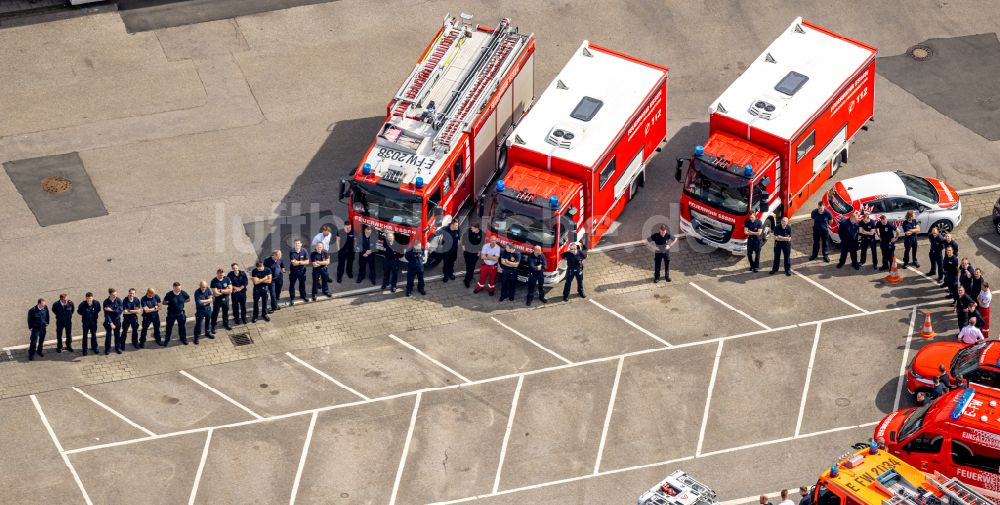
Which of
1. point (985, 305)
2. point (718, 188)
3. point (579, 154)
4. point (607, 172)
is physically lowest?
point (985, 305)

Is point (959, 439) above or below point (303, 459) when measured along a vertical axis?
above

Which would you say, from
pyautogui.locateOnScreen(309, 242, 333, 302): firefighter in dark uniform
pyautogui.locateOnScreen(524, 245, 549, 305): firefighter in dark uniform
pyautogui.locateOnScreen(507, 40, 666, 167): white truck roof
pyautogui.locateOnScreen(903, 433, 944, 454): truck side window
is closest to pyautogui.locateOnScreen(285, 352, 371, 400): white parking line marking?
pyautogui.locateOnScreen(309, 242, 333, 302): firefighter in dark uniform


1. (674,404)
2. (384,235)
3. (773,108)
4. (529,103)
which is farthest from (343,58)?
(674,404)

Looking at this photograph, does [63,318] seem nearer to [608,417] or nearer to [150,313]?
[150,313]

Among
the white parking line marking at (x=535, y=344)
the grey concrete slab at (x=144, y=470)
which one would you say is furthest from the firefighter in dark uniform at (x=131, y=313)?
the white parking line marking at (x=535, y=344)

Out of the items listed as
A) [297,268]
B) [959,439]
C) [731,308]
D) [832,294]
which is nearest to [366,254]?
[297,268]

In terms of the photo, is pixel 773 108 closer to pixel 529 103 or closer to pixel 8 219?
pixel 529 103
